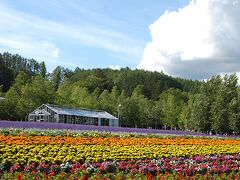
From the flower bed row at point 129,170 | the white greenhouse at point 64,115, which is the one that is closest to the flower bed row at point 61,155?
the flower bed row at point 129,170

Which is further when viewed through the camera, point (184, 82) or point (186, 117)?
point (184, 82)

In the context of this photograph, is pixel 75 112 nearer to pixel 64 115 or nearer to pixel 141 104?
pixel 64 115

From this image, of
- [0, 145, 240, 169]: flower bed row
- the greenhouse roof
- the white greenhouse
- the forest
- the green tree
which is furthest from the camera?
the green tree

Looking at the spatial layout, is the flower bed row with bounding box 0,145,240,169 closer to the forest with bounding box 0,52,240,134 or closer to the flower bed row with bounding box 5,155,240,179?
the flower bed row with bounding box 5,155,240,179

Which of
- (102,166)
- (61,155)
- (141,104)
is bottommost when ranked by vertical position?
(102,166)

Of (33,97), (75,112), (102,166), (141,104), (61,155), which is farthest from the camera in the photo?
(141,104)

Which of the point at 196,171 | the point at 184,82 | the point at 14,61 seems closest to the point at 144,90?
the point at 184,82

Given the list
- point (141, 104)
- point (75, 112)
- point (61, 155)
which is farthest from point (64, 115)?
point (141, 104)

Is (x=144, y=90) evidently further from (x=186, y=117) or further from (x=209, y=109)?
(x=209, y=109)

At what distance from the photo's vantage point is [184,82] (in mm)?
145625

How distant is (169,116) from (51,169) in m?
62.7

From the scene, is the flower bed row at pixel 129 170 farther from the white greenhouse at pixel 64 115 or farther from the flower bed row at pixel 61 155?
the white greenhouse at pixel 64 115

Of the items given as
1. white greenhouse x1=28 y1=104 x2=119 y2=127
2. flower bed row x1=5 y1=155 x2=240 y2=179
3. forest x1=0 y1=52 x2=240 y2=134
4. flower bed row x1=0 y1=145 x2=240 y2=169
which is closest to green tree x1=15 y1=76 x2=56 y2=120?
forest x1=0 y1=52 x2=240 y2=134

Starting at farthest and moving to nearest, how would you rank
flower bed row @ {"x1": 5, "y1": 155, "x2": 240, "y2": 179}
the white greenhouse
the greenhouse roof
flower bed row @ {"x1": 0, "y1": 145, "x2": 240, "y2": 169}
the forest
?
the greenhouse roof, the white greenhouse, the forest, flower bed row @ {"x1": 0, "y1": 145, "x2": 240, "y2": 169}, flower bed row @ {"x1": 5, "y1": 155, "x2": 240, "y2": 179}
